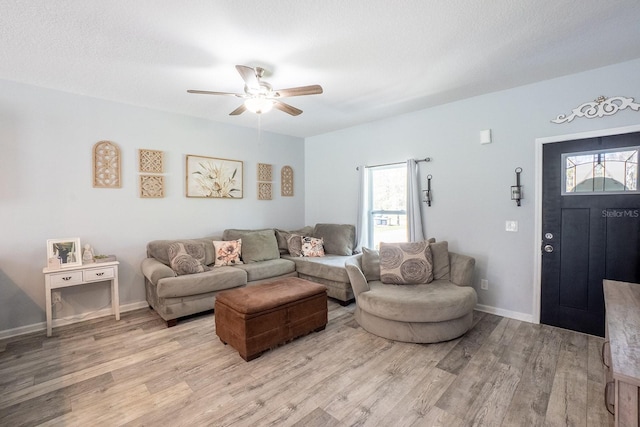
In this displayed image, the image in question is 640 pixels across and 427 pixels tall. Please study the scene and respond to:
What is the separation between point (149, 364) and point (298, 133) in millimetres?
4033

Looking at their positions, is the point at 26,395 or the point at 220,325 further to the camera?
the point at 220,325

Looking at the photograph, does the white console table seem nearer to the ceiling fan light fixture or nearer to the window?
the ceiling fan light fixture

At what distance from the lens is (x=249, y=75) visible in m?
2.32

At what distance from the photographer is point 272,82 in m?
3.01

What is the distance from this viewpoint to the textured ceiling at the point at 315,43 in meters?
1.89

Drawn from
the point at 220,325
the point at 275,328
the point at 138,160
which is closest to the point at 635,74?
the point at 275,328

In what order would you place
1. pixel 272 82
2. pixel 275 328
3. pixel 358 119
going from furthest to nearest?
pixel 358 119, pixel 272 82, pixel 275 328

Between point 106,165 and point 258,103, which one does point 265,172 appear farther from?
point 258,103

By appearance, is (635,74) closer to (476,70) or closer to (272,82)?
(476,70)

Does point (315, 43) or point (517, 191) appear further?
point (517, 191)

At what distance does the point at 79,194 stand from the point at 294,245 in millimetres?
2819

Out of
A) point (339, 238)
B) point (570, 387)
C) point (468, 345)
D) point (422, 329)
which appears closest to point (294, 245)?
point (339, 238)

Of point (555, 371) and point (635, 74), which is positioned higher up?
point (635, 74)

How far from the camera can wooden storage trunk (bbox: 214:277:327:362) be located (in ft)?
8.19
